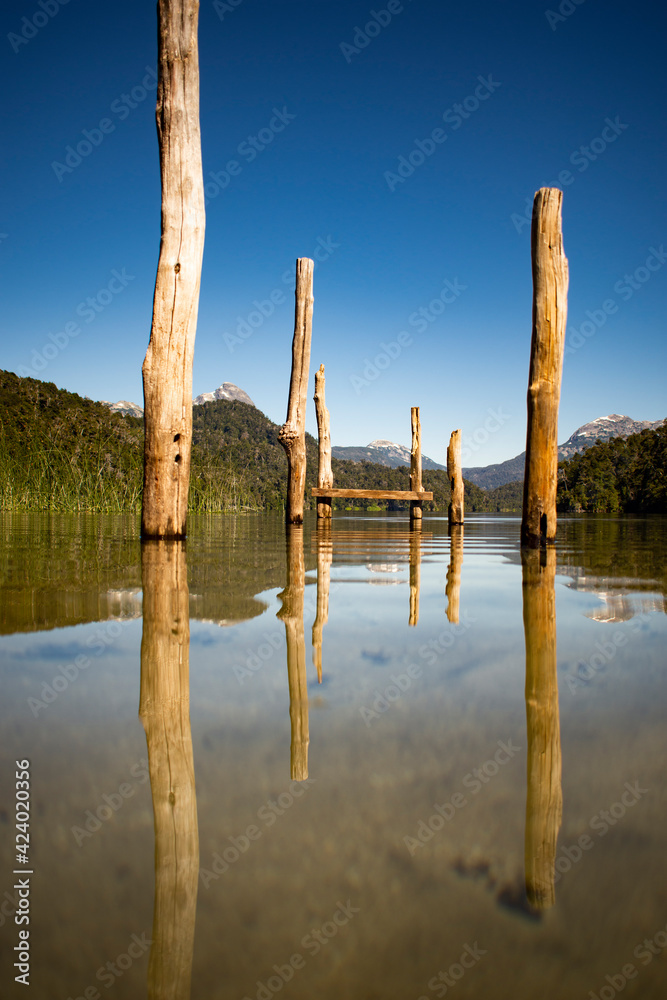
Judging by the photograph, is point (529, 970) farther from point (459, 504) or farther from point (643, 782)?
point (459, 504)

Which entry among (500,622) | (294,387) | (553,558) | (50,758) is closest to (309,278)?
(294,387)

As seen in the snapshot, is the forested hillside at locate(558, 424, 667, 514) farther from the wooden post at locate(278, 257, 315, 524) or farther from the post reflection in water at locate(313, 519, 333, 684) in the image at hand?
the post reflection in water at locate(313, 519, 333, 684)

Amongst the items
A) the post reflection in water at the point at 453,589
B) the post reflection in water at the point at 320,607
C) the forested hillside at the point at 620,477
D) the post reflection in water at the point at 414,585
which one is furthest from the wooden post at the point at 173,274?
the forested hillside at the point at 620,477

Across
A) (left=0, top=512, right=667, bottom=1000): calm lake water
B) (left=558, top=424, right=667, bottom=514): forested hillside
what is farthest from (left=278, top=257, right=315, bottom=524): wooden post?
(left=558, top=424, right=667, bottom=514): forested hillside

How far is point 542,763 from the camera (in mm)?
710

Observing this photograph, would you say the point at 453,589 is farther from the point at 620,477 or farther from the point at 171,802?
the point at 620,477

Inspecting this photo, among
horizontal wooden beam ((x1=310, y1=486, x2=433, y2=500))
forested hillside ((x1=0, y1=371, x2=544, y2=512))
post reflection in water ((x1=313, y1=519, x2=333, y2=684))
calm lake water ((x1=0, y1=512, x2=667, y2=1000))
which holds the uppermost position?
forested hillside ((x1=0, y1=371, x2=544, y2=512))

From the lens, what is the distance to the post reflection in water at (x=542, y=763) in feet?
1.69

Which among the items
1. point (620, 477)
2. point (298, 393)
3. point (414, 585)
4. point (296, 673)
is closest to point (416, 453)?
point (298, 393)

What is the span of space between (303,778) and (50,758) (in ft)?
1.01

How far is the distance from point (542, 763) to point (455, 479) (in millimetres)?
12097

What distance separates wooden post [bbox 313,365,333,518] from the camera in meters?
12.0

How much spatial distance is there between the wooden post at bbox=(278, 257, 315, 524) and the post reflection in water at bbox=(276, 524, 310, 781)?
20.9 ft

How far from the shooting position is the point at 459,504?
11883mm
